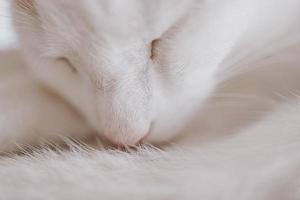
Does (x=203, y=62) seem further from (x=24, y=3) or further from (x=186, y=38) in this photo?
(x=24, y=3)

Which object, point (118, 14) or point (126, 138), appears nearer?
point (118, 14)

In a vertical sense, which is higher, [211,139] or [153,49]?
[153,49]

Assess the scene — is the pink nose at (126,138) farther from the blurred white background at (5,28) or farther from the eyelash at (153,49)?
the blurred white background at (5,28)

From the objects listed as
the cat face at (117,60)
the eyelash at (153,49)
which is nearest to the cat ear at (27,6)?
the cat face at (117,60)

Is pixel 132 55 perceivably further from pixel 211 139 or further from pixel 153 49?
pixel 211 139

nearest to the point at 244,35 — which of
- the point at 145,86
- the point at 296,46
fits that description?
the point at 296,46

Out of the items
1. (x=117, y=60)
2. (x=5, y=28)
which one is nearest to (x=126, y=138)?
(x=117, y=60)
